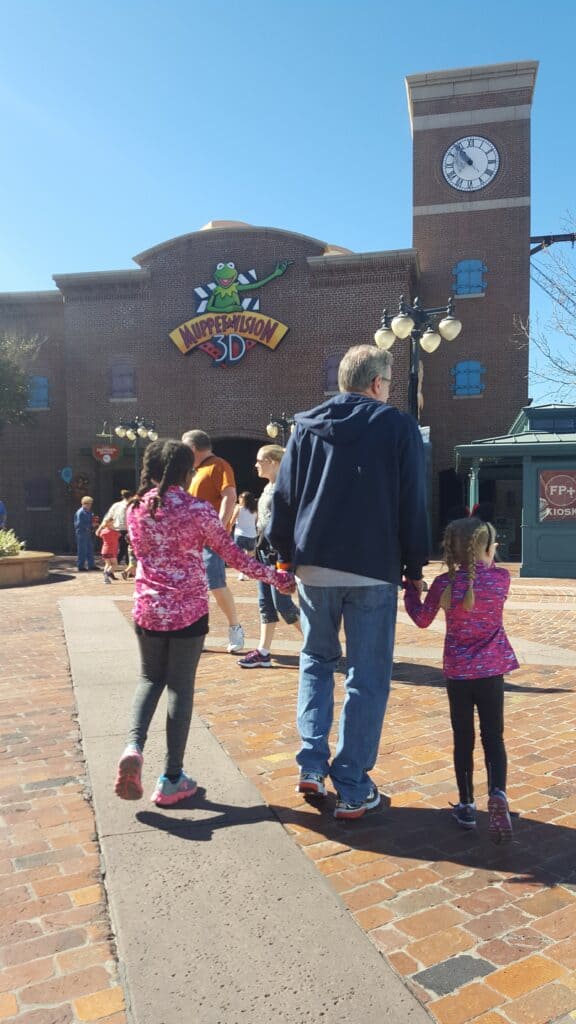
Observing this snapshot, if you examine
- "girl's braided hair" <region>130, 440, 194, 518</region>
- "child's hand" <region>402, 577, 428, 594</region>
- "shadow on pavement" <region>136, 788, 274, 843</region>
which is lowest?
"shadow on pavement" <region>136, 788, 274, 843</region>

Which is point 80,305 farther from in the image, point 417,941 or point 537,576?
point 417,941

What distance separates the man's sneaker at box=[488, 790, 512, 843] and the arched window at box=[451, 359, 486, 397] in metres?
23.5

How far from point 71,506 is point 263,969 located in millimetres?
25387

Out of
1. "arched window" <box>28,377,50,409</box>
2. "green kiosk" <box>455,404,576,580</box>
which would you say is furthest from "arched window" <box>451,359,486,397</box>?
"arched window" <box>28,377,50,409</box>

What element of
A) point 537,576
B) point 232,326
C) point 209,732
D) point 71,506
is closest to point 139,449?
point 71,506

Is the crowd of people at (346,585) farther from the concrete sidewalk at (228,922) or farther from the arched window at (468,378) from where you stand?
the arched window at (468,378)

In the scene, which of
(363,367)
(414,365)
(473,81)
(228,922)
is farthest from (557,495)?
(473,81)

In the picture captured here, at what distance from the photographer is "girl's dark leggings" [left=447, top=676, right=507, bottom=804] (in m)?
3.03

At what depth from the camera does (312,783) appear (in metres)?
3.18

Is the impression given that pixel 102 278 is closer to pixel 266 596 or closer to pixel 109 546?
pixel 109 546

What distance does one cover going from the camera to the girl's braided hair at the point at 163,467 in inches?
125

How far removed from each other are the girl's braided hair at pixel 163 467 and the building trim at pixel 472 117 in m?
26.9

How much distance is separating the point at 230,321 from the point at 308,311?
269 centimetres

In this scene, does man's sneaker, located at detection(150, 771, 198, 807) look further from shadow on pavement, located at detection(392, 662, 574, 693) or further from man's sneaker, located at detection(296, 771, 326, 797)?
shadow on pavement, located at detection(392, 662, 574, 693)
